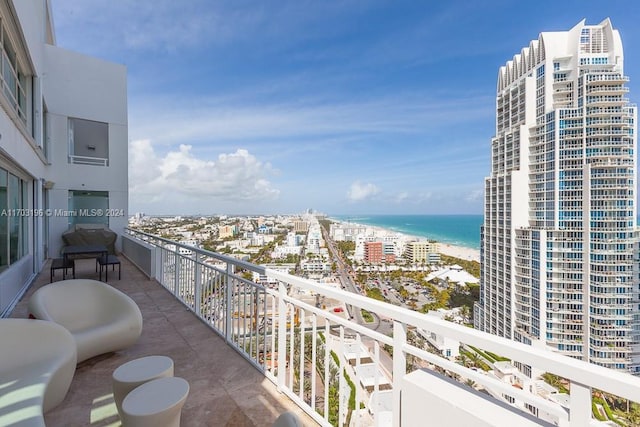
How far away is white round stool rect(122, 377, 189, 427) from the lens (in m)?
1.63

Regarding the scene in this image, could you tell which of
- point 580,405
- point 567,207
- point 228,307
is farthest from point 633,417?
point 567,207

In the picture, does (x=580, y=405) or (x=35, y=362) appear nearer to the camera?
(x=580, y=405)

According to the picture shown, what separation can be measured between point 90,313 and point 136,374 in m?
1.77

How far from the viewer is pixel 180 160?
30125 millimetres

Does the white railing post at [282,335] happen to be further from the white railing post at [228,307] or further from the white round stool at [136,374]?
the white railing post at [228,307]

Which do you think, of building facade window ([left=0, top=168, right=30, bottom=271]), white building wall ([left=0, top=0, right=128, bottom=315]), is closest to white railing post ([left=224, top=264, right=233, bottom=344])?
building facade window ([left=0, top=168, right=30, bottom=271])

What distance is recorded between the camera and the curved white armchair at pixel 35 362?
183 centimetres

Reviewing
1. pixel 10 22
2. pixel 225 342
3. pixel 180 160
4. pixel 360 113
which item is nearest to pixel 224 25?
pixel 10 22

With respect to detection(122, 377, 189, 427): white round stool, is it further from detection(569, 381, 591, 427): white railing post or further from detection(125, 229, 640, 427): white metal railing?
detection(569, 381, 591, 427): white railing post

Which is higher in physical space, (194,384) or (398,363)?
(398,363)

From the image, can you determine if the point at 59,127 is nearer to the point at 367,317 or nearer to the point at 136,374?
the point at 136,374

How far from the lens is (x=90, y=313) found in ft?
10.9

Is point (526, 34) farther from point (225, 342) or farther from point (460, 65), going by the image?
point (225, 342)

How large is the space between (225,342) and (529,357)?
3.19 m
